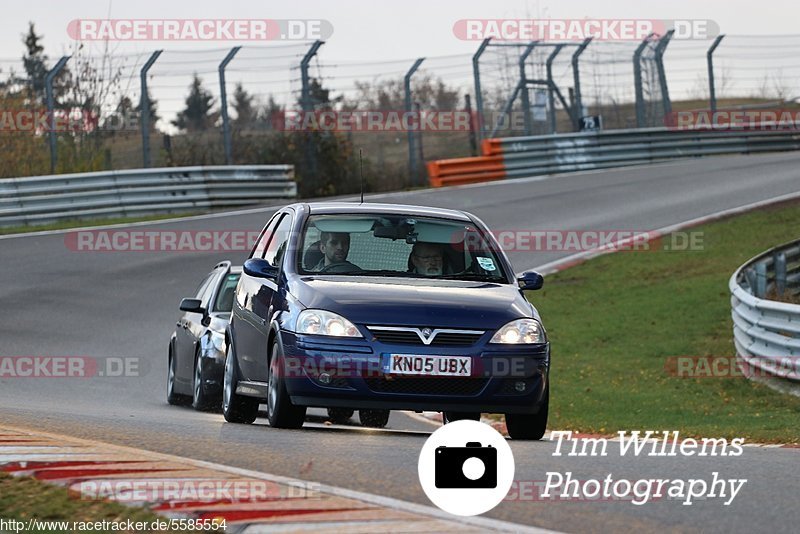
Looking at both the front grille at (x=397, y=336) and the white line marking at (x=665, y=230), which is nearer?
the front grille at (x=397, y=336)

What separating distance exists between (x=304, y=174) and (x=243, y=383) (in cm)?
2293

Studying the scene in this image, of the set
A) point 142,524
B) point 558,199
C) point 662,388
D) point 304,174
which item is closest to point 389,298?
point 142,524

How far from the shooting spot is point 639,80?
3700cm

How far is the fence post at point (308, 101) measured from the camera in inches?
1268

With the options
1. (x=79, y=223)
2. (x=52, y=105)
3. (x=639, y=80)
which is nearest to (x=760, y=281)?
(x=79, y=223)

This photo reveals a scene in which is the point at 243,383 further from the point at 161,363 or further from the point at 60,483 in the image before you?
the point at 161,363

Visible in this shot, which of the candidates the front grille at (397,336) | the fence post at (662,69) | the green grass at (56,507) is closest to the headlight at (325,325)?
the front grille at (397,336)

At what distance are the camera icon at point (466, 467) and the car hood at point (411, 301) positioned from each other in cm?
262

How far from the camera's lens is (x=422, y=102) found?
37969 mm

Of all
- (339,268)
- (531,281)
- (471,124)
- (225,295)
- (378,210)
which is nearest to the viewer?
(339,268)

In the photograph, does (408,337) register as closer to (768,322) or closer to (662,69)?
(768,322)

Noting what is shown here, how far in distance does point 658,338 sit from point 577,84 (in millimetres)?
18436

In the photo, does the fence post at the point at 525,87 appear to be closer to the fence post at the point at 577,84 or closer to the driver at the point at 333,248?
the fence post at the point at 577,84

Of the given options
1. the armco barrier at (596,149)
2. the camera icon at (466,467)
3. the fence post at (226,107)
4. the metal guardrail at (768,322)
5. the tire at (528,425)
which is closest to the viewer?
the camera icon at (466,467)
